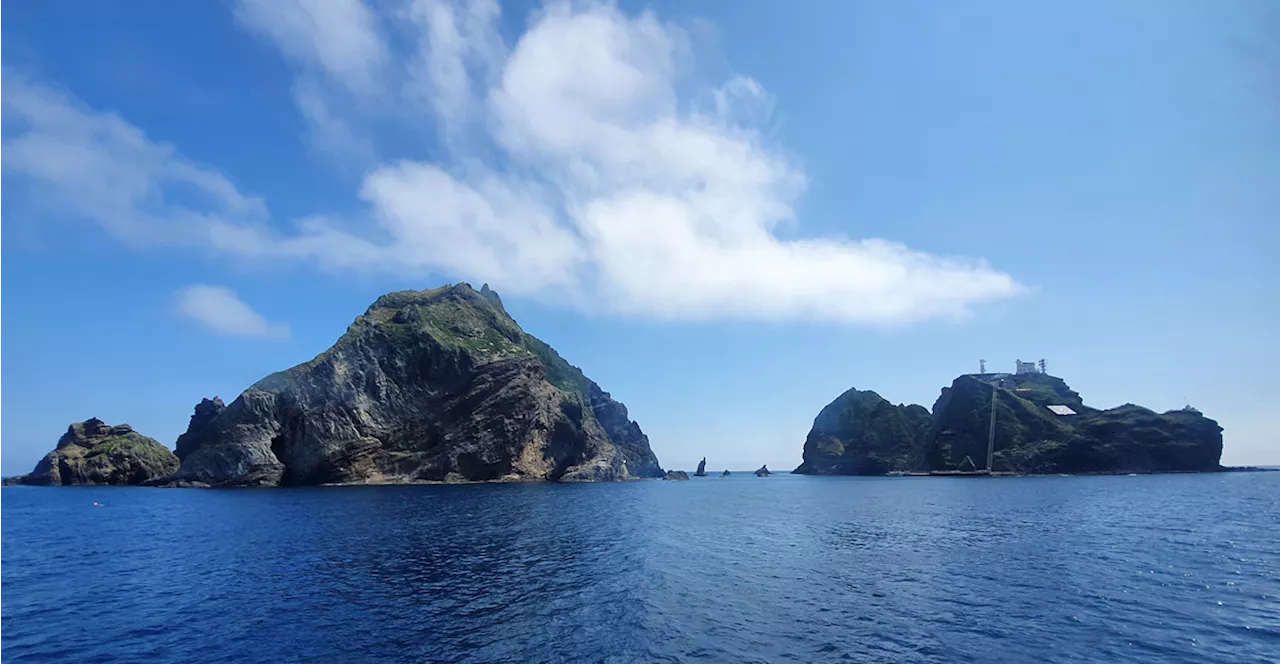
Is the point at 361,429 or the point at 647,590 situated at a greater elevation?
the point at 361,429

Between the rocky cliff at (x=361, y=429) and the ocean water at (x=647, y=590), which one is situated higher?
the rocky cliff at (x=361, y=429)

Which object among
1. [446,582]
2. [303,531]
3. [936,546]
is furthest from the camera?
[303,531]

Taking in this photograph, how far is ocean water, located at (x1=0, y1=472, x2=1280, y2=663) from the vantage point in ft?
88.0

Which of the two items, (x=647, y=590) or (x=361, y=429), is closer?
(x=647, y=590)

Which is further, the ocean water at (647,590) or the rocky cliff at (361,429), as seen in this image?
the rocky cliff at (361,429)

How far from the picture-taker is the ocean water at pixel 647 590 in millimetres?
26828

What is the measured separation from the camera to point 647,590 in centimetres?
3825

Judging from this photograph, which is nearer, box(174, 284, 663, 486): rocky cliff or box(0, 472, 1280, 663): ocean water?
box(0, 472, 1280, 663): ocean water

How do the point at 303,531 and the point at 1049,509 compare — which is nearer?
the point at 303,531

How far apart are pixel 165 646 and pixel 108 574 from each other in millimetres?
24881

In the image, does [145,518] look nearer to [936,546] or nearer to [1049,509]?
[936,546]

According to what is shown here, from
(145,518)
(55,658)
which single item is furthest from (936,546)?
(145,518)

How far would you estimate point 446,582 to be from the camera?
1602 inches

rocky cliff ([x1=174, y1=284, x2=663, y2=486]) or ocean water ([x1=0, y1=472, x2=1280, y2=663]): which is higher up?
rocky cliff ([x1=174, y1=284, x2=663, y2=486])
